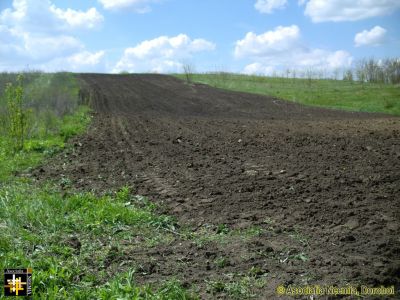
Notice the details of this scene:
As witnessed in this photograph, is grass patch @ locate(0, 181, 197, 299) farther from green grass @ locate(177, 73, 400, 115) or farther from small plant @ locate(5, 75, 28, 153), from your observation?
green grass @ locate(177, 73, 400, 115)

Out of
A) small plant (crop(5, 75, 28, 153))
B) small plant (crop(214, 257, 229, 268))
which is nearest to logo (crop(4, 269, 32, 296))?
small plant (crop(214, 257, 229, 268))

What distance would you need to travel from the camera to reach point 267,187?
8.30m

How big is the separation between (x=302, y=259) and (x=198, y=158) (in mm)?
6301

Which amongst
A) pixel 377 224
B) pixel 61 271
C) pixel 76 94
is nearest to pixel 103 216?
pixel 61 271

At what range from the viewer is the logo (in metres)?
4.66

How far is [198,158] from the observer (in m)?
11.4

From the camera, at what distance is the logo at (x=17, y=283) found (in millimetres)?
4656

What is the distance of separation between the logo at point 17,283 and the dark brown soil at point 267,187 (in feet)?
3.84

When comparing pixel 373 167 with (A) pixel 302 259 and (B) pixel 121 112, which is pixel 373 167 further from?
(B) pixel 121 112

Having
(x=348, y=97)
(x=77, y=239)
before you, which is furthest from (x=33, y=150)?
(x=348, y=97)

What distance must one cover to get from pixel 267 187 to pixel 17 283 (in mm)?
4734

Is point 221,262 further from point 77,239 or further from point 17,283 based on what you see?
point 17,283

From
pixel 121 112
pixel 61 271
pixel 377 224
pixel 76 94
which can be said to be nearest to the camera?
pixel 61 271

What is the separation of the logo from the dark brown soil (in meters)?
1.17
